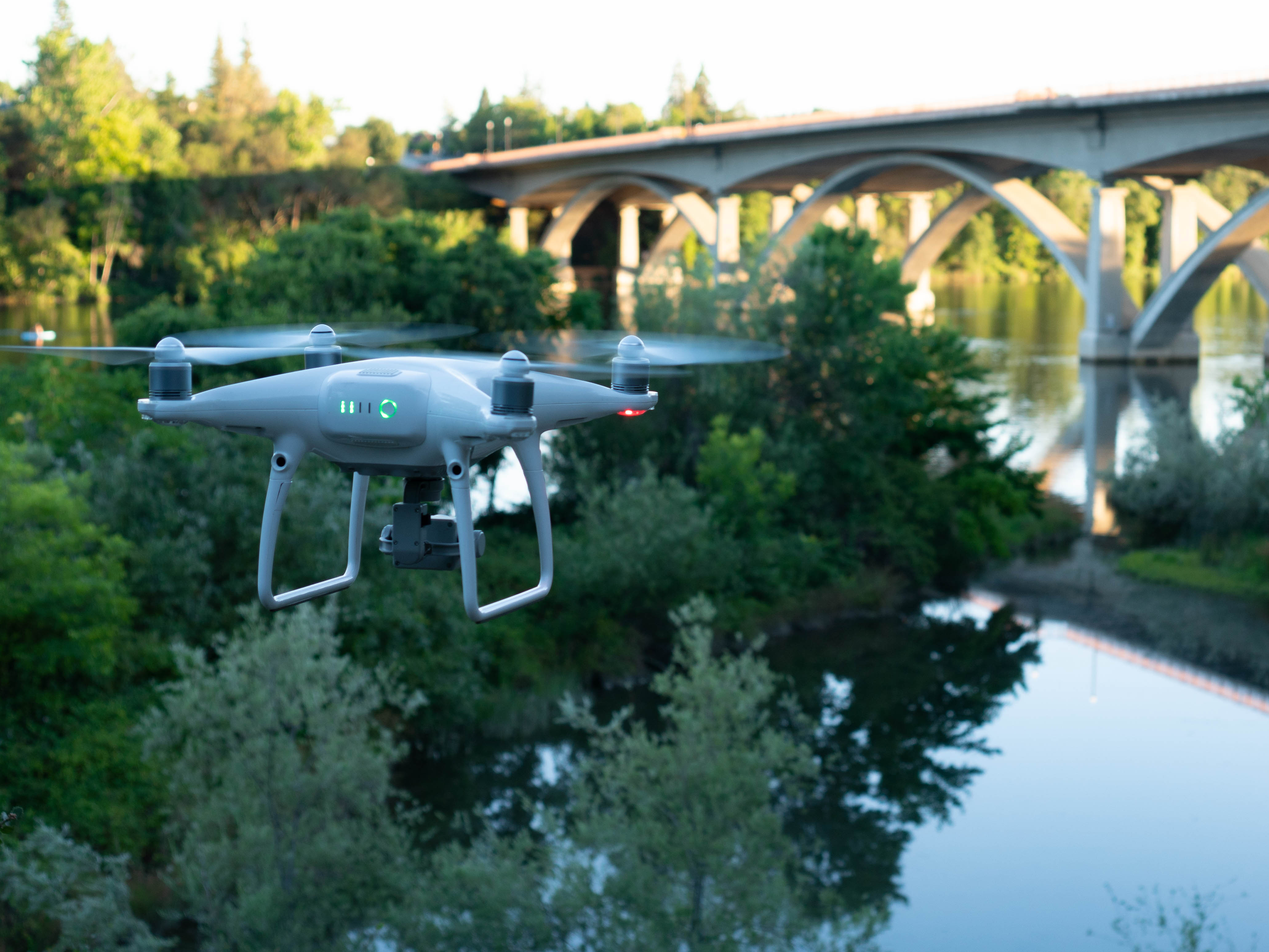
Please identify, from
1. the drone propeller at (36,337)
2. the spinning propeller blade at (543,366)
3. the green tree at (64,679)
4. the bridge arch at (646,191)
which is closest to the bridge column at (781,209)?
the bridge arch at (646,191)

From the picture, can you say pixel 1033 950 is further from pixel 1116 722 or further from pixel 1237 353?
pixel 1237 353

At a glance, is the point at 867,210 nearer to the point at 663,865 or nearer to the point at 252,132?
the point at 252,132

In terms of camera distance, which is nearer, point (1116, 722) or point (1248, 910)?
point (1248, 910)

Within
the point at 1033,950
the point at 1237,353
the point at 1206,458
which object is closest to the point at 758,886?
the point at 1033,950

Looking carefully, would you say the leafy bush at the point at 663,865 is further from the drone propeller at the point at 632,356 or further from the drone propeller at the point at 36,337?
the drone propeller at the point at 632,356

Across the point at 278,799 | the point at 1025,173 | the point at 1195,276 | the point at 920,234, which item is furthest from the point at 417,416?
the point at 920,234

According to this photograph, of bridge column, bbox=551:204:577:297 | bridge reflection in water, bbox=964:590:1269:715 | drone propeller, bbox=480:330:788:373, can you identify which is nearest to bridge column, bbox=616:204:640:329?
bridge column, bbox=551:204:577:297
